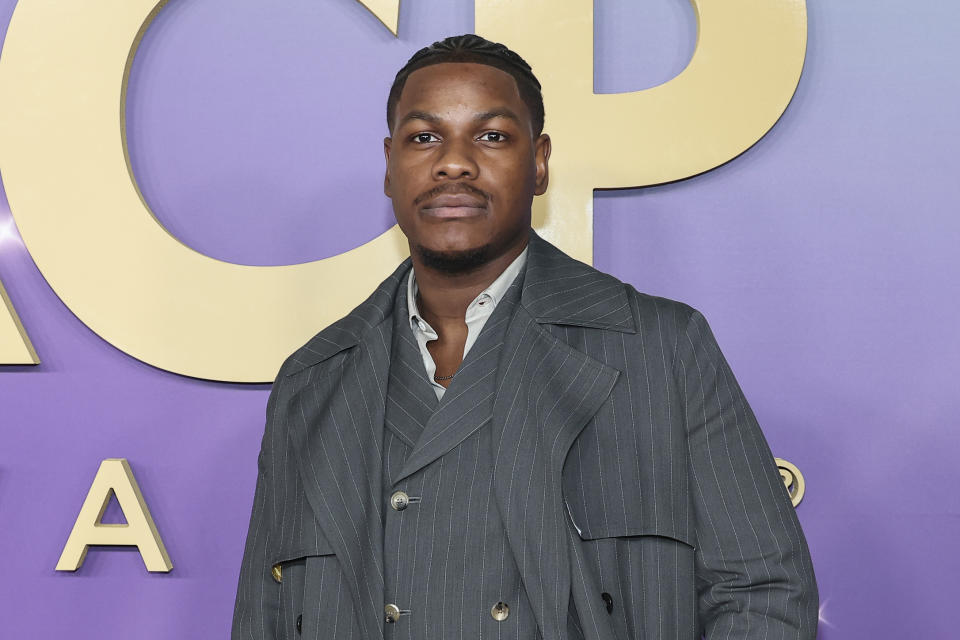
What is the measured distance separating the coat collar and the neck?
0.16ft

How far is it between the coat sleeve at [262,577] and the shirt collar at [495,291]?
29 cm

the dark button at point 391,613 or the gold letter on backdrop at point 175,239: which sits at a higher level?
the gold letter on backdrop at point 175,239

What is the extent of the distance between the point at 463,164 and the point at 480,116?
0.32 ft

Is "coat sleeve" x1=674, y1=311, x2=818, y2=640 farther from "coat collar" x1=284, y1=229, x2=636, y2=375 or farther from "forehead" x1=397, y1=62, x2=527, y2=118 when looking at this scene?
"forehead" x1=397, y1=62, x2=527, y2=118

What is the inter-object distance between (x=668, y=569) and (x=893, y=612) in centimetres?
84

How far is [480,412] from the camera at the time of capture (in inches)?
53.1

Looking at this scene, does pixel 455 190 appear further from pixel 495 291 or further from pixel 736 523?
pixel 736 523

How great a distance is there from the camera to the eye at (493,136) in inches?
57.8

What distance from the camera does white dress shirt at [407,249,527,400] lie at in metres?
1.49

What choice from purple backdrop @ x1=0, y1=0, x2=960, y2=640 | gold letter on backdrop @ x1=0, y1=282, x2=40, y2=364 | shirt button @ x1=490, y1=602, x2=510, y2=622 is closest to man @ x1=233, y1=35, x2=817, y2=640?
shirt button @ x1=490, y1=602, x2=510, y2=622

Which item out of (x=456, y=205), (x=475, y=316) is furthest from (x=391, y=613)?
(x=456, y=205)

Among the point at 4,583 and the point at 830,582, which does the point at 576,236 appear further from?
the point at 4,583

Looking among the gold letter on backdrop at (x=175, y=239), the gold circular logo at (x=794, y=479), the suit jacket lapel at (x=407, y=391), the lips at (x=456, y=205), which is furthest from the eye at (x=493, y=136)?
the gold circular logo at (x=794, y=479)

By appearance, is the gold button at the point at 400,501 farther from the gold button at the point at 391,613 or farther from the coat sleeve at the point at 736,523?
the coat sleeve at the point at 736,523
